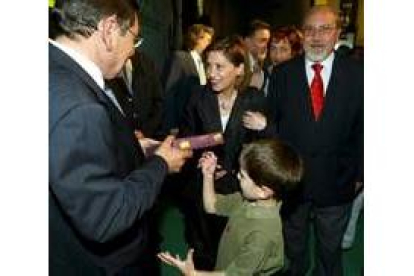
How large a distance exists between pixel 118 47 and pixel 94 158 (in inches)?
13.4

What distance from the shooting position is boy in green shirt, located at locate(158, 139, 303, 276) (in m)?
1.87

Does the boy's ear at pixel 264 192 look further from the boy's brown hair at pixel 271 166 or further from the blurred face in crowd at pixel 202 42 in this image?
the blurred face in crowd at pixel 202 42

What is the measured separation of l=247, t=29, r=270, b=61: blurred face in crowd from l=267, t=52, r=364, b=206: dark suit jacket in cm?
247

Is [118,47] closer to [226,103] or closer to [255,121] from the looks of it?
[255,121]

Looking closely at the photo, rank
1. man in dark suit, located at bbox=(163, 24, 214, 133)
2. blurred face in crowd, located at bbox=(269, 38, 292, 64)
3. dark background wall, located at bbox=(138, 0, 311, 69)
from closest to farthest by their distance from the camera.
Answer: man in dark suit, located at bbox=(163, 24, 214, 133)
blurred face in crowd, located at bbox=(269, 38, 292, 64)
dark background wall, located at bbox=(138, 0, 311, 69)

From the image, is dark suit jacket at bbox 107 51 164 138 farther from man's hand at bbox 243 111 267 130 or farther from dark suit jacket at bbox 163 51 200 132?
dark suit jacket at bbox 163 51 200 132

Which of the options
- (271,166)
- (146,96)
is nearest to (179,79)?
(146,96)

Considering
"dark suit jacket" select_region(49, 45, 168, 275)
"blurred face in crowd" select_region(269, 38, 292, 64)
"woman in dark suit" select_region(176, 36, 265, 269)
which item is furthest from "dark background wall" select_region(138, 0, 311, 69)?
"dark suit jacket" select_region(49, 45, 168, 275)

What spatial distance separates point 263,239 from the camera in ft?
6.19

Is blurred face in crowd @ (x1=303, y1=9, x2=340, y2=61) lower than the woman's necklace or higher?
higher

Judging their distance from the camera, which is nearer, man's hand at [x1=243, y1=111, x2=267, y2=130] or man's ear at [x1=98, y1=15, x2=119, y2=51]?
man's ear at [x1=98, y1=15, x2=119, y2=51]

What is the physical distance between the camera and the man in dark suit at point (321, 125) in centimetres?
283

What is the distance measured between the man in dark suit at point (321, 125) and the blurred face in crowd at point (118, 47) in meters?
1.34
